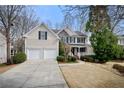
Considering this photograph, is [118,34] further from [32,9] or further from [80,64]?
[32,9]

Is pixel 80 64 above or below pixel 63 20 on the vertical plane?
below

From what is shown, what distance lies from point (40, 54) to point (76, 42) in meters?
6.58

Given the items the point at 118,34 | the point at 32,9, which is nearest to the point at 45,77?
the point at 32,9

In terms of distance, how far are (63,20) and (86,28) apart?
1354 millimetres

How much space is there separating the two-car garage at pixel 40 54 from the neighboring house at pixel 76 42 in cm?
165

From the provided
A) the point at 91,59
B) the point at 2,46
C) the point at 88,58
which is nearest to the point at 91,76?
the point at 88,58

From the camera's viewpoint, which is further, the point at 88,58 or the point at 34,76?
the point at 88,58

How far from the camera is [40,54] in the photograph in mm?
16516

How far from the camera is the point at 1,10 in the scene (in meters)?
16.5

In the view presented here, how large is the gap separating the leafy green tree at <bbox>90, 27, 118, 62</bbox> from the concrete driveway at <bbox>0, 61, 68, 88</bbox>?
2274 millimetres

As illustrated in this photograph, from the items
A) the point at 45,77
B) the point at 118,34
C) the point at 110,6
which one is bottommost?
the point at 45,77

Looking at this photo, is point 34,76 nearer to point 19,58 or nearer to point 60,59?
point 19,58

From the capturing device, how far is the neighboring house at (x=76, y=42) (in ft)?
57.5

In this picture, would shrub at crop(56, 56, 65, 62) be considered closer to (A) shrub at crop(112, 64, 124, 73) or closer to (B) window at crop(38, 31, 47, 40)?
(B) window at crop(38, 31, 47, 40)
